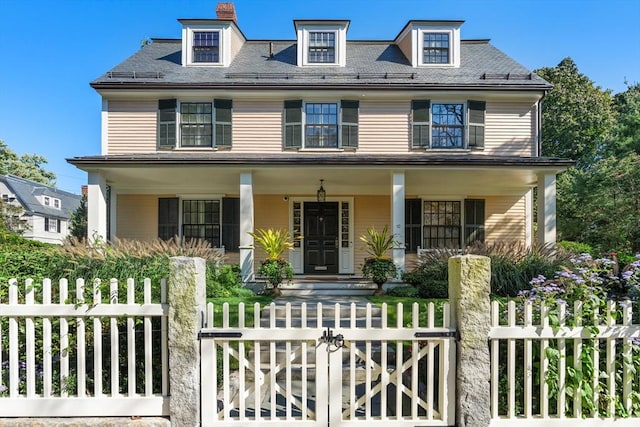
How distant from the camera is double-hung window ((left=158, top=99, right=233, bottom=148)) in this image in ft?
33.5

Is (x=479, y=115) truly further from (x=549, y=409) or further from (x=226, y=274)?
(x=549, y=409)

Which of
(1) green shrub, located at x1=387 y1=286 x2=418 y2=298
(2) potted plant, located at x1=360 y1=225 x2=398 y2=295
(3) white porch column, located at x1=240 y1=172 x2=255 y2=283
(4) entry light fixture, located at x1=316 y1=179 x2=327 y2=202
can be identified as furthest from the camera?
(4) entry light fixture, located at x1=316 y1=179 x2=327 y2=202

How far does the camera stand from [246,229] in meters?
8.73

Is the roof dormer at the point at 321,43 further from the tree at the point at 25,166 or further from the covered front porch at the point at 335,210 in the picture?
the tree at the point at 25,166

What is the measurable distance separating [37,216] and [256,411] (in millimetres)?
33101

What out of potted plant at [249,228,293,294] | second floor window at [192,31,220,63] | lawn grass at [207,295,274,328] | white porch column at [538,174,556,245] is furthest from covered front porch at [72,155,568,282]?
second floor window at [192,31,220,63]

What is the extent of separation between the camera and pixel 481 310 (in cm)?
295

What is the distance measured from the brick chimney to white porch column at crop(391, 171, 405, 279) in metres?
8.06

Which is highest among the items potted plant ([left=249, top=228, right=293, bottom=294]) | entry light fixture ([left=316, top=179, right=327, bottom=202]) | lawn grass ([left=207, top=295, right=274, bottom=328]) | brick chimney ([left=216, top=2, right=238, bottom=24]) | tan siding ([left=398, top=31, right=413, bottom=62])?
brick chimney ([left=216, top=2, right=238, bottom=24])

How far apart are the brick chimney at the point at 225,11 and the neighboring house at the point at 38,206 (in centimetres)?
1968

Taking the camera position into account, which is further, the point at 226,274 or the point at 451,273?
the point at 226,274

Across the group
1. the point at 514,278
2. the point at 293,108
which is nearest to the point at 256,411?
the point at 514,278

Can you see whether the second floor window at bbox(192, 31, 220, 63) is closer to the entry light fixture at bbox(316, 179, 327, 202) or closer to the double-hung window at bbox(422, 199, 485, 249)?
the entry light fixture at bbox(316, 179, 327, 202)

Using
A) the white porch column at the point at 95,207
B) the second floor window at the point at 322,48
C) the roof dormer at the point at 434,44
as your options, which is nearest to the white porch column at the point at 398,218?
the roof dormer at the point at 434,44
